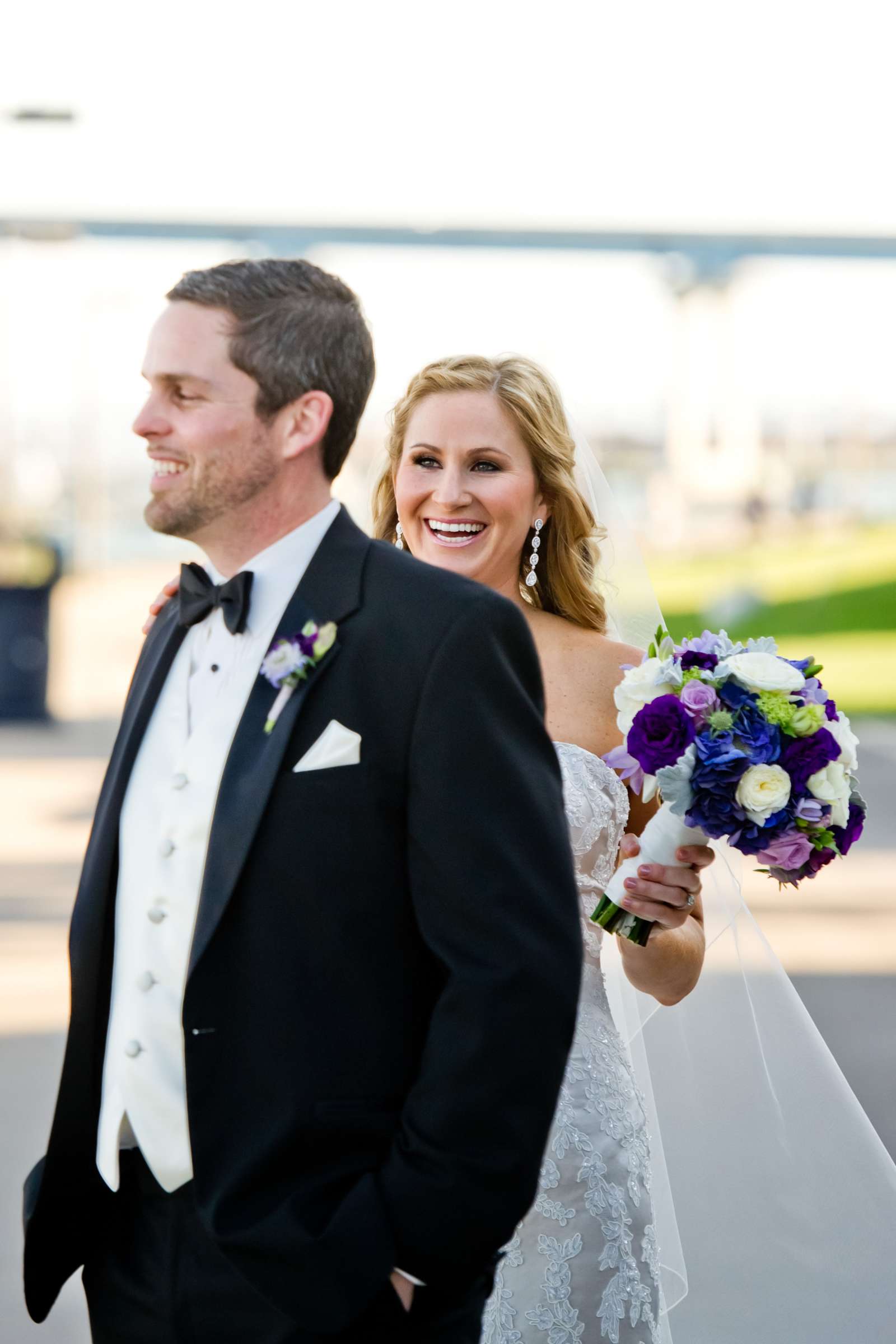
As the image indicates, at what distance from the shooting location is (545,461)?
3145 millimetres

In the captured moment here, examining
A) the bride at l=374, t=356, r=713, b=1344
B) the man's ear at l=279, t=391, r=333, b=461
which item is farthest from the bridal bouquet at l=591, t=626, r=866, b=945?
the man's ear at l=279, t=391, r=333, b=461

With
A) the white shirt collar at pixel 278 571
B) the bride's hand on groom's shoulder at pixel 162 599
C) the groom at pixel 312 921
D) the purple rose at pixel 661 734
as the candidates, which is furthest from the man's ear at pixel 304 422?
the purple rose at pixel 661 734

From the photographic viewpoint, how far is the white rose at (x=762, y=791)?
241 centimetres

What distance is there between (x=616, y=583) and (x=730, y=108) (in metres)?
13.5

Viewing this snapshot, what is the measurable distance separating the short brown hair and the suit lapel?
0.48 feet

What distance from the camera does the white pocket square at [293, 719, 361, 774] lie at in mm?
1806

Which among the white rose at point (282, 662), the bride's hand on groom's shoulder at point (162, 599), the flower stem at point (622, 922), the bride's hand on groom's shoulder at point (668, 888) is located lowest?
the flower stem at point (622, 922)

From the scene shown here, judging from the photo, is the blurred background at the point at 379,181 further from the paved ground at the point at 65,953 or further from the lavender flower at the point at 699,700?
the lavender flower at the point at 699,700

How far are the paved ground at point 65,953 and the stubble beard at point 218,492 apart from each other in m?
2.79

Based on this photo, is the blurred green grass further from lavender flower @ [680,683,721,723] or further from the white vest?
the white vest

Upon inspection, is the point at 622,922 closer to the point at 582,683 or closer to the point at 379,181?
the point at 582,683

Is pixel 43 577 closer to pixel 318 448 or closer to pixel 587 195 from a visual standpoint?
pixel 587 195

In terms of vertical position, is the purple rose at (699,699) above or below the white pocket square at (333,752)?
below

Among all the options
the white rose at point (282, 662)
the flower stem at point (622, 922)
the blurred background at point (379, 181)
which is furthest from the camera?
the blurred background at point (379, 181)
